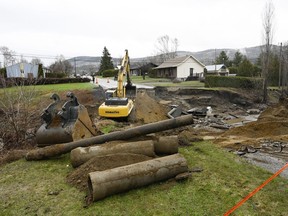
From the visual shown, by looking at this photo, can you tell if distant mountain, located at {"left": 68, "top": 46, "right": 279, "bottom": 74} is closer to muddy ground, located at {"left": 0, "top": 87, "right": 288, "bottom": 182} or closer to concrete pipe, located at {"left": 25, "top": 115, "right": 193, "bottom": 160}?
muddy ground, located at {"left": 0, "top": 87, "right": 288, "bottom": 182}

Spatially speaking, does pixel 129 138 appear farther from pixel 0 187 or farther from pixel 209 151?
pixel 0 187

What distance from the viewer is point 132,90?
48.6ft

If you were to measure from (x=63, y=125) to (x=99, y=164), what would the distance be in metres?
2.51

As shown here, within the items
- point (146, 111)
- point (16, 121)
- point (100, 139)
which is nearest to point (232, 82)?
point (146, 111)

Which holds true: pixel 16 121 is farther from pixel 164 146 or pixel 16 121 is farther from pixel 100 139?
pixel 164 146

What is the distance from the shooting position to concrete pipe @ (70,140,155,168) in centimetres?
616

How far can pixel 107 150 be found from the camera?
20.4 feet

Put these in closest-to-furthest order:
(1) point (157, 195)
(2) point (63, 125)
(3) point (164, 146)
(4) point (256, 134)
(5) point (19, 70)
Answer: (1) point (157, 195), (3) point (164, 146), (2) point (63, 125), (4) point (256, 134), (5) point (19, 70)

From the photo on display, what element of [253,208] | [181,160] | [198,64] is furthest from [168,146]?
[198,64]

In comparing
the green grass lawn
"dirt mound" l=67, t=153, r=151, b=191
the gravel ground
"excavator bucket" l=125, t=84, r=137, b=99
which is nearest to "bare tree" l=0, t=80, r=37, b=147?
the green grass lawn

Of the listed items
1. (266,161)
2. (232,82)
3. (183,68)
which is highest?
(183,68)

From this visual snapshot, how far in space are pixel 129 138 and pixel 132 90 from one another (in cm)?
809

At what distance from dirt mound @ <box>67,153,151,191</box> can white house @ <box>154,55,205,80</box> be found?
4409cm

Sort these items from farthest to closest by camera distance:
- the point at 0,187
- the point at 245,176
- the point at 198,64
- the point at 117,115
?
the point at 198,64
the point at 117,115
the point at 245,176
the point at 0,187
